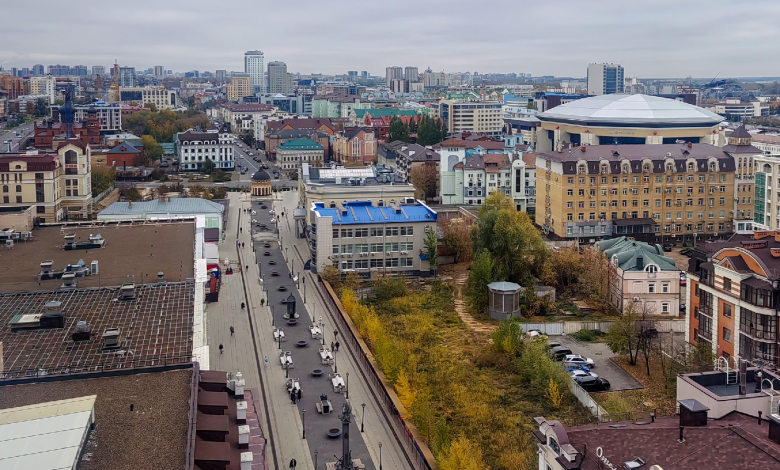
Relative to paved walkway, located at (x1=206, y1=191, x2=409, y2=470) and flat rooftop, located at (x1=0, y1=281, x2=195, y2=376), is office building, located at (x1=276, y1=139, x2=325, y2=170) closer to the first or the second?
paved walkway, located at (x1=206, y1=191, x2=409, y2=470)

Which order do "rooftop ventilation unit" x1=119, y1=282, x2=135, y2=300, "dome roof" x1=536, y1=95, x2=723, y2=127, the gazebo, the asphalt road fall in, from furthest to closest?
the asphalt road → "dome roof" x1=536, y1=95, x2=723, y2=127 → the gazebo → "rooftop ventilation unit" x1=119, y1=282, x2=135, y2=300

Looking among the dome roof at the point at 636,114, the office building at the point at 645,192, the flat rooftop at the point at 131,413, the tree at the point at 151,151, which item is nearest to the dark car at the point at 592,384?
the flat rooftop at the point at 131,413

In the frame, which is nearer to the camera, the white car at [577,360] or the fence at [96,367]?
the fence at [96,367]

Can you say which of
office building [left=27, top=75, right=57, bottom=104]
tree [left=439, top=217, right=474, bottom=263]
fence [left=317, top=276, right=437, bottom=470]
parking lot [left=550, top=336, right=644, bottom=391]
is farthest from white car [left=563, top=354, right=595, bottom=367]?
office building [left=27, top=75, right=57, bottom=104]

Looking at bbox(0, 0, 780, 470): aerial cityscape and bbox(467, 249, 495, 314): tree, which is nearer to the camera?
bbox(0, 0, 780, 470): aerial cityscape

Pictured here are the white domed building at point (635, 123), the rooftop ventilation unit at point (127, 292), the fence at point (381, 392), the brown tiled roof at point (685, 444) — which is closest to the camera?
the brown tiled roof at point (685, 444)

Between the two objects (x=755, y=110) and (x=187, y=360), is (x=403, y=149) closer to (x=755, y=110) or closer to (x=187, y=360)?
(x=187, y=360)

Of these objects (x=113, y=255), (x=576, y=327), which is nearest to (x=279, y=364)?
(x=113, y=255)

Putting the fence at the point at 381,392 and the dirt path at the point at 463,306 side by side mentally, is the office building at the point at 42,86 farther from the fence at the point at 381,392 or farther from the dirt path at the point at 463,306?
the fence at the point at 381,392
